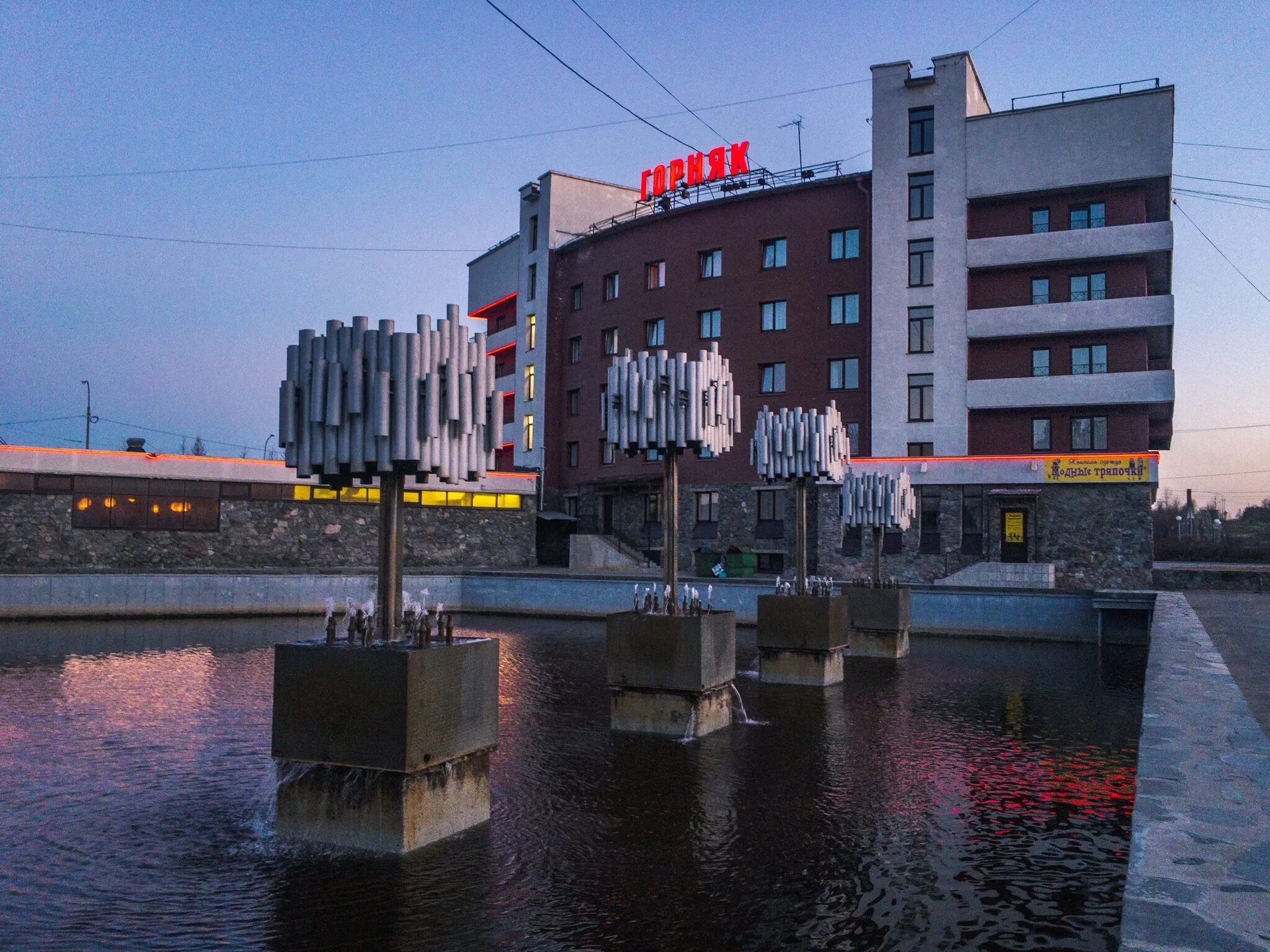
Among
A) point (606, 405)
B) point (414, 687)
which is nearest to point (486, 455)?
point (414, 687)

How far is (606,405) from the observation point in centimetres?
1406

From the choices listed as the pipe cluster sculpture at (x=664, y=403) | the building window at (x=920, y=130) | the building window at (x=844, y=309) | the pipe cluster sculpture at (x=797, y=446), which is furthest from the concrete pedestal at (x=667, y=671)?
the building window at (x=920, y=130)

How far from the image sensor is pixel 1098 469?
41062 millimetres

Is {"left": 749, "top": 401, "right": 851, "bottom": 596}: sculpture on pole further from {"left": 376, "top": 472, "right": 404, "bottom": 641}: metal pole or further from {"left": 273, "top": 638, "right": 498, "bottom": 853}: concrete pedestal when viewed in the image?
{"left": 273, "top": 638, "right": 498, "bottom": 853}: concrete pedestal

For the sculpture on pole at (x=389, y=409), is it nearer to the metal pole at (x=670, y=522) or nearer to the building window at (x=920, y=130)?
the metal pole at (x=670, y=522)

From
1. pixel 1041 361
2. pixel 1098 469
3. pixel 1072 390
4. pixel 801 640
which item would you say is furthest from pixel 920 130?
pixel 801 640

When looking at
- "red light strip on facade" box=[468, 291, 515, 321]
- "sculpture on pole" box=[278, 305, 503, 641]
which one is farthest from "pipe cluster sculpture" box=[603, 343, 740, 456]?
"red light strip on facade" box=[468, 291, 515, 321]

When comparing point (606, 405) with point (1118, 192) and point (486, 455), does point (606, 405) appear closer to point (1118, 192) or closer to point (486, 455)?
point (486, 455)

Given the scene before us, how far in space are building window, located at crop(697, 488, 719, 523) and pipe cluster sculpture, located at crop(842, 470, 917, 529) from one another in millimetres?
26314

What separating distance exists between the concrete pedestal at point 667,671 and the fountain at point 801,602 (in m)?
4.65

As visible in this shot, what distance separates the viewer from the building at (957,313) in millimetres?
41719

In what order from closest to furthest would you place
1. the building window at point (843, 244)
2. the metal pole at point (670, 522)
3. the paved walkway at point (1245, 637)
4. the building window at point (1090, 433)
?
the paved walkway at point (1245, 637)
the metal pole at point (670, 522)
the building window at point (1090, 433)
the building window at point (843, 244)

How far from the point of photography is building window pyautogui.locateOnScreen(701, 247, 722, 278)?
2046 inches

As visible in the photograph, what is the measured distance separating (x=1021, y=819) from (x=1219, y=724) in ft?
6.88
